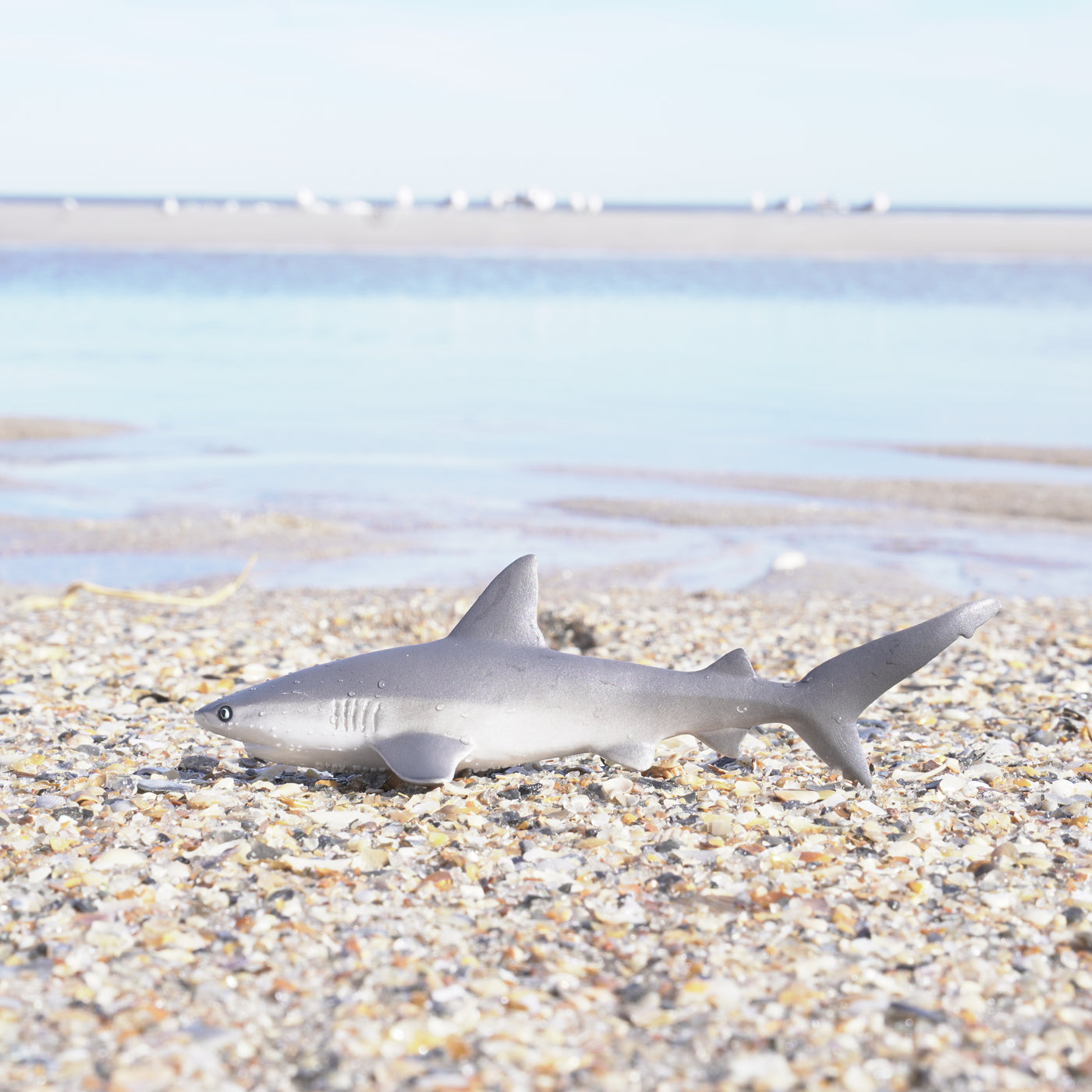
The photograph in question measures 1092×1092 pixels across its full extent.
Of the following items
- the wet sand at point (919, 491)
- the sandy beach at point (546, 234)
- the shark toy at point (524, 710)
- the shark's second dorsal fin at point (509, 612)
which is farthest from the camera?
the sandy beach at point (546, 234)

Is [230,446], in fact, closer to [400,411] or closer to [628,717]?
[400,411]

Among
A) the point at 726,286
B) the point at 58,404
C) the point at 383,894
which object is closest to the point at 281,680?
the point at 383,894

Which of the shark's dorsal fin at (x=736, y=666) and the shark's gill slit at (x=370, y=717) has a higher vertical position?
the shark's dorsal fin at (x=736, y=666)

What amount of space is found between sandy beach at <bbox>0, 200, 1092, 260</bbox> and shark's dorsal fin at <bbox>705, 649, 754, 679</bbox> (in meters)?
62.2

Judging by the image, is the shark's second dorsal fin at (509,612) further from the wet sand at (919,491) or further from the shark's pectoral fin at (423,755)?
the wet sand at (919,491)

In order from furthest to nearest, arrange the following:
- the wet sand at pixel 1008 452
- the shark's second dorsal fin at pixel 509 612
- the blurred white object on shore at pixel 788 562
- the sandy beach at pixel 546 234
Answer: the sandy beach at pixel 546 234 < the wet sand at pixel 1008 452 < the blurred white object on shore at pixel 788 562 < the shark's second dorsal fin at pixel 509 612

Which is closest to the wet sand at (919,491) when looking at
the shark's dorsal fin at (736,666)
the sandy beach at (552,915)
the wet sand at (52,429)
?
the wet sand at (52,429)

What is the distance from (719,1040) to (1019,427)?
1702 cm

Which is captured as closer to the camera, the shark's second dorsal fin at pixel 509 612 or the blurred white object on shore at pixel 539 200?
the shark's second dorsal fin at pixel 509 612

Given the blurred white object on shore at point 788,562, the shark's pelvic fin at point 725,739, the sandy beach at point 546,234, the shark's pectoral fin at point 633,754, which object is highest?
A: the sandy beach at point 546,234

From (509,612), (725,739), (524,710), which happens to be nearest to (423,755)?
(524,710)

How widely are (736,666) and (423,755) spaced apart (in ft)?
3.99

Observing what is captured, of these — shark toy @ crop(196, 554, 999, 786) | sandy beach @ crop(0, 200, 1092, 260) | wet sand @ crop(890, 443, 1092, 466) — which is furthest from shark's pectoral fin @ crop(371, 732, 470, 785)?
sandy beach @ crop(0, 200, 1092, 260)

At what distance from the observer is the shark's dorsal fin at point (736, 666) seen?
4738mm
